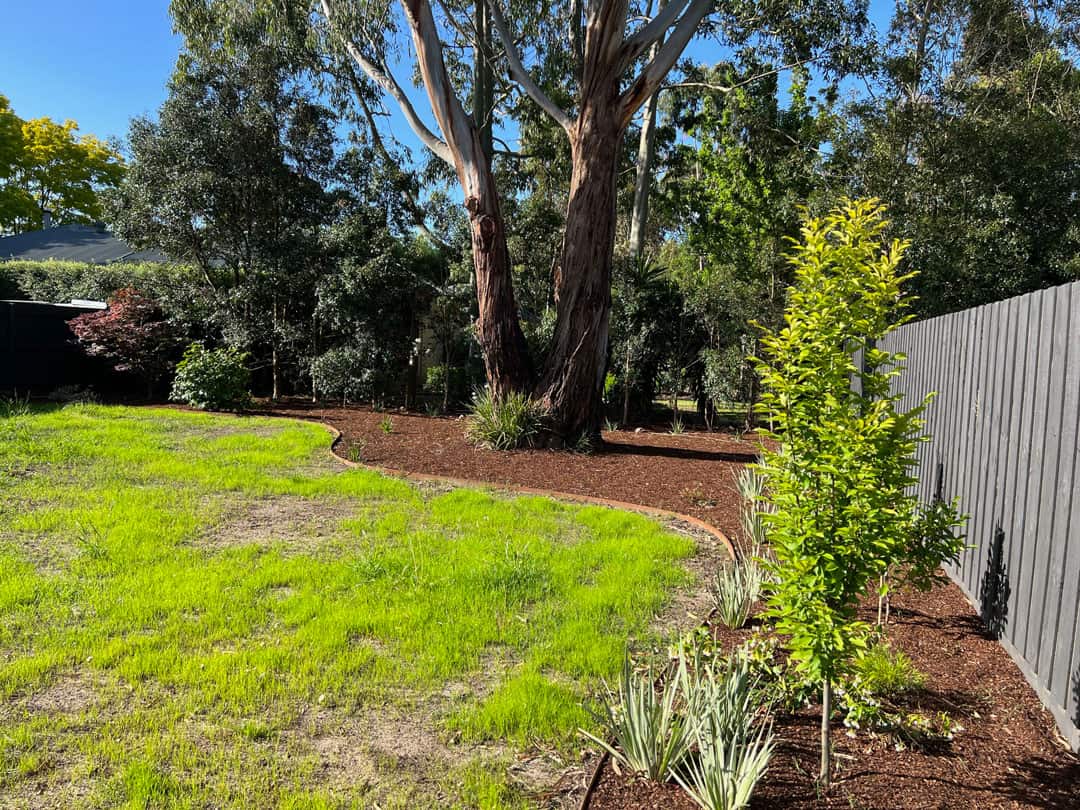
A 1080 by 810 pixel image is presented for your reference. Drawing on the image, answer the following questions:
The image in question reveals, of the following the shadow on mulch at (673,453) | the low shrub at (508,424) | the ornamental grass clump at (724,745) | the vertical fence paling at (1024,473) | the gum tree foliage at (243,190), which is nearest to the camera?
the ornamental grass clump at (724,745)

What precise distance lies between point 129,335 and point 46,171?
A: 100.0ft

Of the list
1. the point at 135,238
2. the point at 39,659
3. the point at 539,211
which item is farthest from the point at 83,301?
the point at 39,659

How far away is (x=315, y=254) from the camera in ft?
40.5

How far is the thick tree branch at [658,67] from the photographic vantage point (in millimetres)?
8297

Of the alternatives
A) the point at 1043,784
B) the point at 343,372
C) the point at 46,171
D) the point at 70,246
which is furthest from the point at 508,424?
the point at 46,171

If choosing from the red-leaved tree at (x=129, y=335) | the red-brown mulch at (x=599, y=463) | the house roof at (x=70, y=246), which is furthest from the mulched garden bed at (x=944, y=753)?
the house roof at (x=70, y=246)

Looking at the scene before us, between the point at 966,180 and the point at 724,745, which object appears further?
the point at 966,180

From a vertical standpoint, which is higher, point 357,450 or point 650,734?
point 357,450

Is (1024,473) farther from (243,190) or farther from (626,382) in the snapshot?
(243,190)

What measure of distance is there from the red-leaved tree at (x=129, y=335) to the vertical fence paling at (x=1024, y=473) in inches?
476

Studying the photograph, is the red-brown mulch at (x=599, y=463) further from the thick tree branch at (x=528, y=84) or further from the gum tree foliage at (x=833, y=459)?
the thick tree branch at (x=528, y=84)

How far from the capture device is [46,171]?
110 ft

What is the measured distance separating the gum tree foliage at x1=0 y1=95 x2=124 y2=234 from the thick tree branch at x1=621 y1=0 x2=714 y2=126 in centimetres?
3061

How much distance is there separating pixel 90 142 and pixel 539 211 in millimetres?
34088
